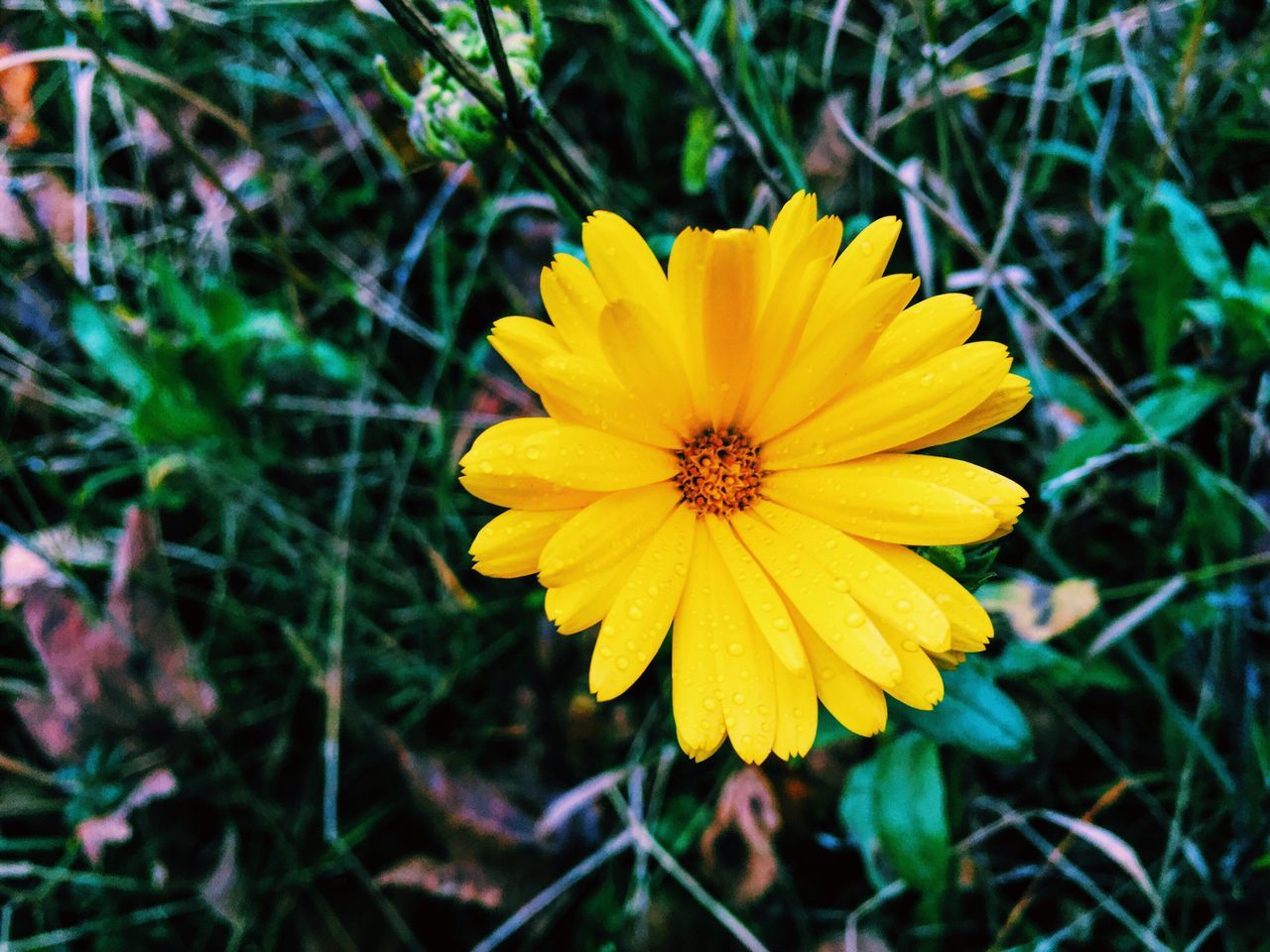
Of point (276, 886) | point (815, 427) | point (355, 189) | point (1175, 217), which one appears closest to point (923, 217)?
point (1175, 217)

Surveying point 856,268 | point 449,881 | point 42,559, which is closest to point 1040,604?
point 856,268

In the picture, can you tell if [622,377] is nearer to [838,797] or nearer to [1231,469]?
[838,797]

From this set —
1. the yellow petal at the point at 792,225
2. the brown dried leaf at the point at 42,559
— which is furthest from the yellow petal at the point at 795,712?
the brown dried leaf at the point at 42,559

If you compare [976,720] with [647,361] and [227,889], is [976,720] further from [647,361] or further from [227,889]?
[227,889]

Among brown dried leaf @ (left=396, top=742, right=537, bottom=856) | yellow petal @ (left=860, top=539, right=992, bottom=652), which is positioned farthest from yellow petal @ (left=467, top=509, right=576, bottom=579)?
brown dried leaf @ (left=396, top=742, right=537, bottom=856)

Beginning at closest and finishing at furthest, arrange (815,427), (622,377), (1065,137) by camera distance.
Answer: (622,377)
(815,427)
(1065,137)

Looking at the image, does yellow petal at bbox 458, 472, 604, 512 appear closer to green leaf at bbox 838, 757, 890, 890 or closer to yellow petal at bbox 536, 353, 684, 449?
yellow petal at bbox 536, 353, 684, 449

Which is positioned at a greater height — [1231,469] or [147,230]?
[147,230]

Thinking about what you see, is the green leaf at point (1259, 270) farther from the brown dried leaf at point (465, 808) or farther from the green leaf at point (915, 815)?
the brown dried leaf at point (465, 808)
